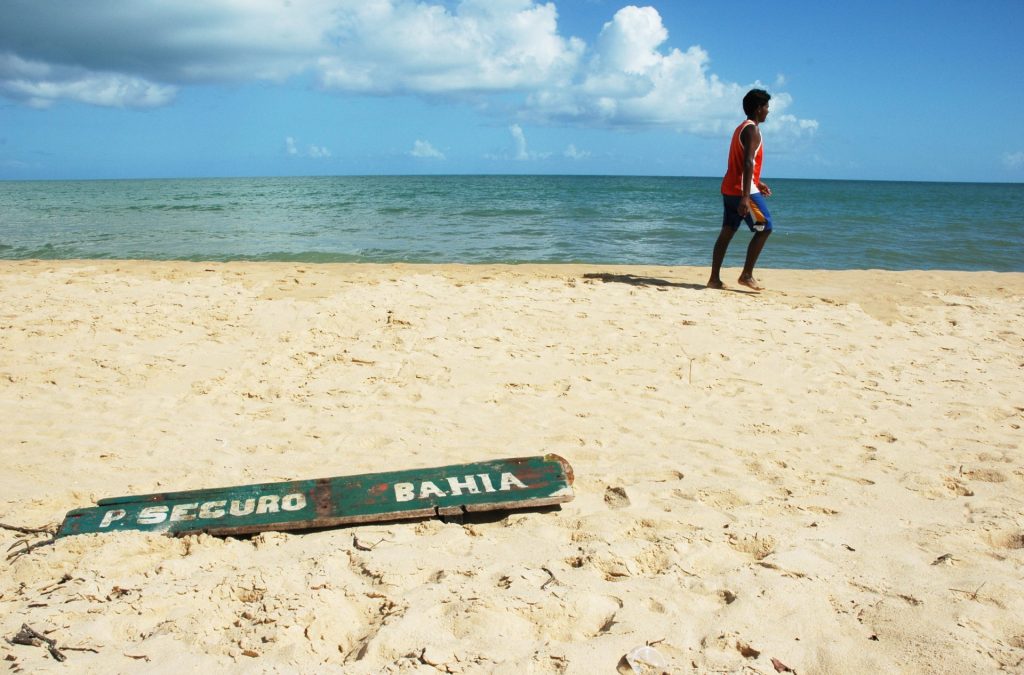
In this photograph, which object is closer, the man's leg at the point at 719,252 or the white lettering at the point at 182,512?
the white lettering at the point at 182,512

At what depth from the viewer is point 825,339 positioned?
511 cm

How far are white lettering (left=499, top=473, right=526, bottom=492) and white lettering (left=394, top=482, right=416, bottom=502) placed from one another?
0.36 m

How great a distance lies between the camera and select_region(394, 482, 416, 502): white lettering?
2.66m

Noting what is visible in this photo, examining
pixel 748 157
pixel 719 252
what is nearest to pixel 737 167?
pixel 748 157

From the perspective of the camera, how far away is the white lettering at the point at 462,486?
106 inches

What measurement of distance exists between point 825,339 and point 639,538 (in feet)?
11.1

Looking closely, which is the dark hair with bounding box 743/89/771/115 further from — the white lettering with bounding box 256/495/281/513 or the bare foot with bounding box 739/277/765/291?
the white lettering with bounding box 256/495/281/513

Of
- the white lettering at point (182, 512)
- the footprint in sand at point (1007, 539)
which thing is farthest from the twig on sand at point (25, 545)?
the footprint in sand at point (1007, 539)

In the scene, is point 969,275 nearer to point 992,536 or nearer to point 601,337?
point 601,337

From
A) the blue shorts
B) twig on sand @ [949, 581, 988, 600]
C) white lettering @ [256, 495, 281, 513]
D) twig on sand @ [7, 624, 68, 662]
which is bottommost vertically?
twig on sand @ [7, 624, 68, 662]

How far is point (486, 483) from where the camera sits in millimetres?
2760

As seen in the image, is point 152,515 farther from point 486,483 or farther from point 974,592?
point 974,592

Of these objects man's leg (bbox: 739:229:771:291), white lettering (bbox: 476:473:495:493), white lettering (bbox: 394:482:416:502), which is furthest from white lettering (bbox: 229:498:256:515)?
man's leg (bbox: 739:229:771:291)

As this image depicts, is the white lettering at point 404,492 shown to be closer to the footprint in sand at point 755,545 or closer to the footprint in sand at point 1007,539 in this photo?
the footprint in sand at point 755,545
